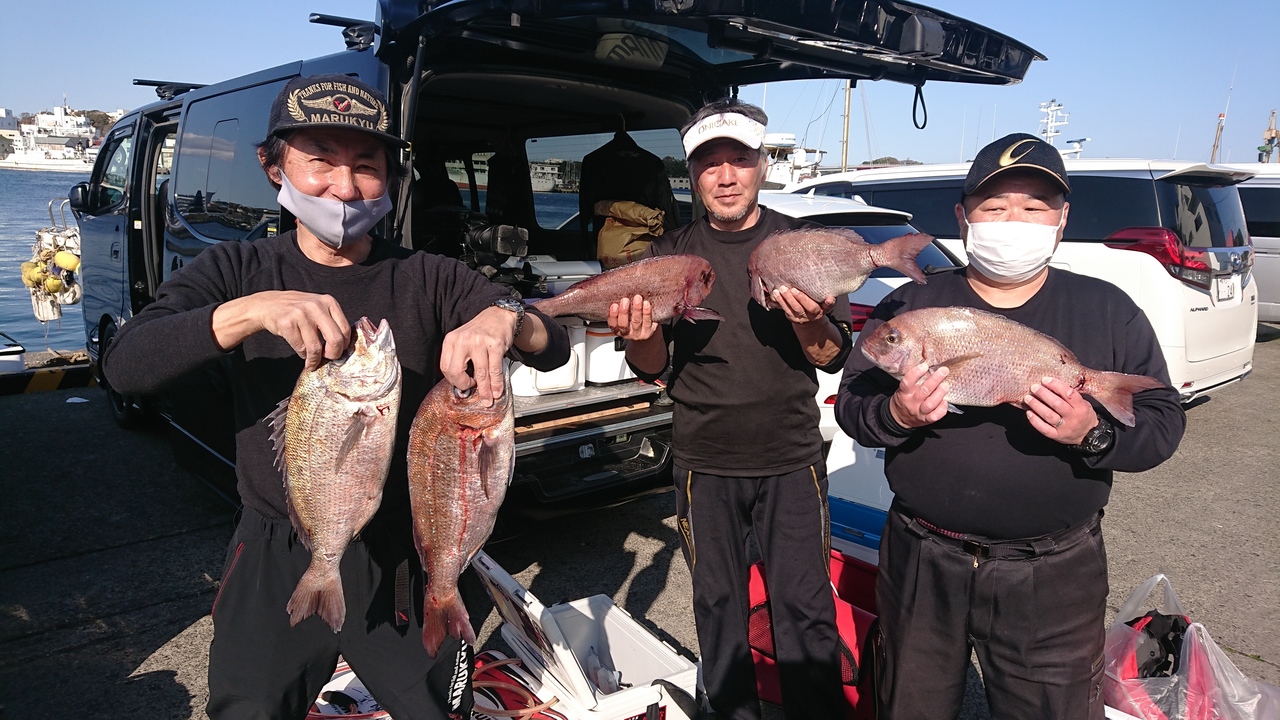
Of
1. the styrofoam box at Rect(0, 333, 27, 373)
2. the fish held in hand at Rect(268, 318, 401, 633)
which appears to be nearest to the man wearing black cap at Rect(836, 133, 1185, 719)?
the fish held in hand at Rect(268, 318, 401, 633)

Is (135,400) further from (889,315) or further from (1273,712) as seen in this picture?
(1273,712)

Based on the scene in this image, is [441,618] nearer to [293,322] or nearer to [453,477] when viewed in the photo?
[453,477]

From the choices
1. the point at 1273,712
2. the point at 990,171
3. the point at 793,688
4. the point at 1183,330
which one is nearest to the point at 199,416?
the point at 793,688

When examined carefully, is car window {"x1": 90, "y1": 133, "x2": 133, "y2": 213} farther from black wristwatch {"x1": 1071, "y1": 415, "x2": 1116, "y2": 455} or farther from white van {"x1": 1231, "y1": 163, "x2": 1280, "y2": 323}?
white van {"x1": 1231, "y1": 163, "x2": 1280, "y2": 323}

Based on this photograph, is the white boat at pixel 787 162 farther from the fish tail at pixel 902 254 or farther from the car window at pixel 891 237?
the fish tail at pixel 902 254

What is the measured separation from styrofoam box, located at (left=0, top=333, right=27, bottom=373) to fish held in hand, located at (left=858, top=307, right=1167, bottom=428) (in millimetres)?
8021

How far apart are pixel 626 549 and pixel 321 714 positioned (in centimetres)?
242

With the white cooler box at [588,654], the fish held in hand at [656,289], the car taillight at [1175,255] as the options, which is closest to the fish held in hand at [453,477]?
the fish held in hand at [656,289]

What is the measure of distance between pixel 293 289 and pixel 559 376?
2181 mm

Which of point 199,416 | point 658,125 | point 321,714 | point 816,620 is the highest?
point 658,125

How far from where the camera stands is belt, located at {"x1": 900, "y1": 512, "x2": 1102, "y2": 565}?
223cm

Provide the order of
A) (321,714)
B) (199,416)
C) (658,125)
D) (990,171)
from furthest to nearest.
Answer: (658,125), (199,416), (321,714), (990,171)

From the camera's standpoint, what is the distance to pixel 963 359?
2141 mm

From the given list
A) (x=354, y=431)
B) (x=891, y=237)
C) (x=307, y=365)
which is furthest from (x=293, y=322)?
(x=891, y=237)
